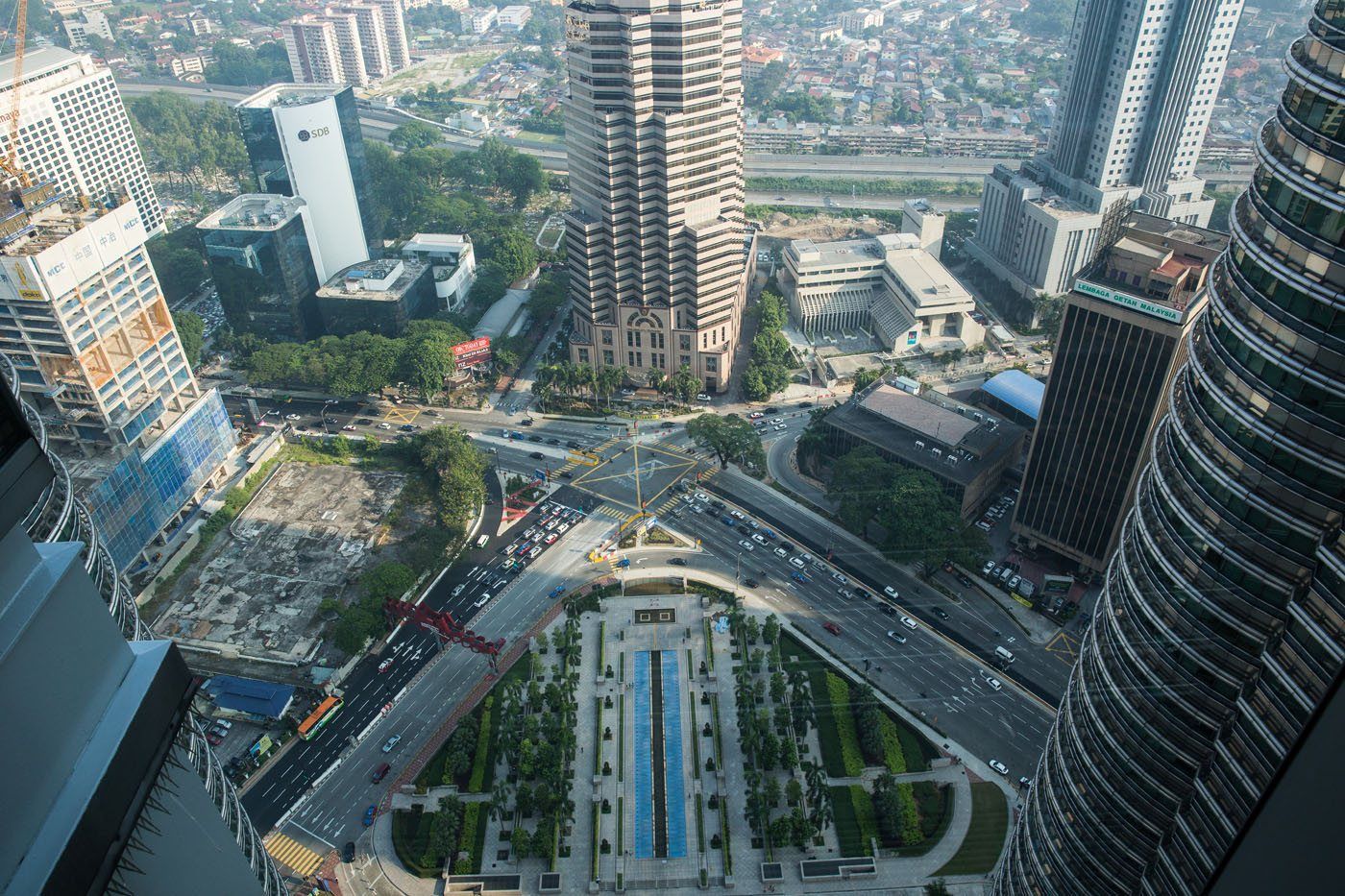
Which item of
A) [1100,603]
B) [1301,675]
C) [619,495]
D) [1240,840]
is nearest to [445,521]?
[619,495]

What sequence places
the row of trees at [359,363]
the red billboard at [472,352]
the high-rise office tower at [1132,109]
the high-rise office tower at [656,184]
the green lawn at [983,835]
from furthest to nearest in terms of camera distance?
the high-rise office tower at [1132,109] < the red billboard at [472,352] < the row of trees at [359,363] < the high-rise office tower at [656,184] < the green lawn at [983,835]

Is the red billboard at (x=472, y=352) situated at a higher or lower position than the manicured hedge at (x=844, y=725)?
higher

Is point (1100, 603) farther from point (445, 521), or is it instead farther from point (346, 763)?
point (445, 521)

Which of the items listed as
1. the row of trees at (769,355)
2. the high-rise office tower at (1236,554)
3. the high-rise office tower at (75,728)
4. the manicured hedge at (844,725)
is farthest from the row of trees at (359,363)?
the high-rise office tower at (75,728)

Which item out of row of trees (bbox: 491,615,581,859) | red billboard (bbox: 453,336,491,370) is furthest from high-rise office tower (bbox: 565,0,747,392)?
row of trees (bbox: 491,615,581,859)

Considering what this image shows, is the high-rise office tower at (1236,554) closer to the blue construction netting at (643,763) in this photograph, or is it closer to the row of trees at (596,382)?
the blue construction netting at (643,763)

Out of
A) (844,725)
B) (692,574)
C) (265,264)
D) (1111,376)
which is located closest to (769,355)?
(692,574)

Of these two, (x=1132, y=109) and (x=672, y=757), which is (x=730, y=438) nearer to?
(x=672, y=757)
